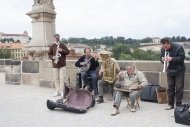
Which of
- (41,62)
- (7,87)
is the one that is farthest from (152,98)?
(7,87)

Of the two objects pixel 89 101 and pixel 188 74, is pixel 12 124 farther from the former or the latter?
pixel 188 74

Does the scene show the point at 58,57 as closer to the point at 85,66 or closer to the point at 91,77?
the point at 85,66

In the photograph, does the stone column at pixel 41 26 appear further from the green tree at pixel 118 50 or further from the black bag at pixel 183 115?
the black bag at pixel 183 115

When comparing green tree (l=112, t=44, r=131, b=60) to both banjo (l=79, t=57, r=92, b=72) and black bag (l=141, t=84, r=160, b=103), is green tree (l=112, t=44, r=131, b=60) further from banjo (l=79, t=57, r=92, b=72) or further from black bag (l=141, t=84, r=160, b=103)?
black bag (l=141, t=84, r=160, b=103)

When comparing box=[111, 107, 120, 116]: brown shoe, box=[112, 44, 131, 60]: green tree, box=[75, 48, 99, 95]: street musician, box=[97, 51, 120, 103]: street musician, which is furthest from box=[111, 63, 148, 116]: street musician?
box=[112, 44, 131, 60]: green tree

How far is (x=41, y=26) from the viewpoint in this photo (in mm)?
10609

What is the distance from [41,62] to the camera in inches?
414

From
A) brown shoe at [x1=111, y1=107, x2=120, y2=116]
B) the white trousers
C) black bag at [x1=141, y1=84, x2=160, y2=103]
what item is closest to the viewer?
brown shoe at [x1=111, y1=107, x2=120, y2=116]

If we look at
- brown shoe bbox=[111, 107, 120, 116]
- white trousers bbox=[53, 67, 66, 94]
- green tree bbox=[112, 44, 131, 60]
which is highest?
green tree bbox=[112, 44, 131, 60]

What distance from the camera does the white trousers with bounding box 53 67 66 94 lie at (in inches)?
347

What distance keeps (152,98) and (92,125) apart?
93.8 inches

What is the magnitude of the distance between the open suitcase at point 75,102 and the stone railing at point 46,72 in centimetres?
171

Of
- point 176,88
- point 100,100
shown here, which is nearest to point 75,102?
point 100,100

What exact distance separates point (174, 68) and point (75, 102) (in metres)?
2.17
